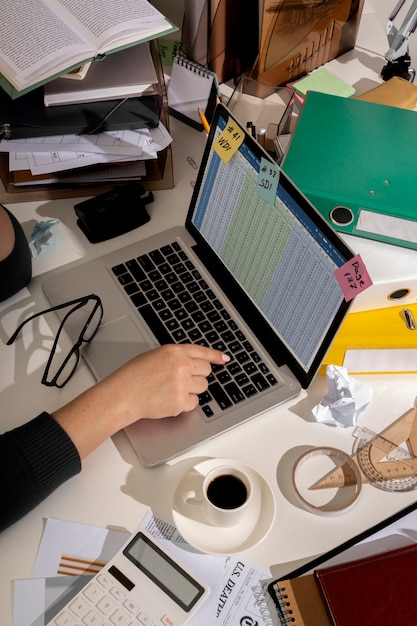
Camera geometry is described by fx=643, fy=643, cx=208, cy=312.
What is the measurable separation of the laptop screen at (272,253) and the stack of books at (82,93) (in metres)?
0.22

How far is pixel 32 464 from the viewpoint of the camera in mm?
938

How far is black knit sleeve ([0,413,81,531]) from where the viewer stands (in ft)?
3.00

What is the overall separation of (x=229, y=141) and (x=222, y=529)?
60 centimetres

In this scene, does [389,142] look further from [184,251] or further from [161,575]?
[161,575]

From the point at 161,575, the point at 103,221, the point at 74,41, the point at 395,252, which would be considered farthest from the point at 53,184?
the point at 161,575

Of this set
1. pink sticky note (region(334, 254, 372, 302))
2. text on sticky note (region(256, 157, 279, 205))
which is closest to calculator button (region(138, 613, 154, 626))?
pink sticky note (region(334, 254, 372, 302))

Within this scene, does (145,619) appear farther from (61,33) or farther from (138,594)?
(61,33)

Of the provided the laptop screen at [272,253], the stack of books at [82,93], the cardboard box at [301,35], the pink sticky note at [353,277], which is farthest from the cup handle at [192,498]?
the cardboard box at [301,35]

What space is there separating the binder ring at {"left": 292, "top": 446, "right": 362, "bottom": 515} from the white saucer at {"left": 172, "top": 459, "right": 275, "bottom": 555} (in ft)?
0.19

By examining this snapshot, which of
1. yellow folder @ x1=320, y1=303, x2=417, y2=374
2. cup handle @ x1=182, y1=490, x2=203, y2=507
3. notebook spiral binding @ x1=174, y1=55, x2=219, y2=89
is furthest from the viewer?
notebook spiral binding @ x1=174, y1=55, x2=219, y2=89

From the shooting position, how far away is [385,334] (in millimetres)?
1081

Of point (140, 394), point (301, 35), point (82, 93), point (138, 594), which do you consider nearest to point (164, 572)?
point (138, 594)

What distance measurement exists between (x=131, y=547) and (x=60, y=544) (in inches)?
4.5

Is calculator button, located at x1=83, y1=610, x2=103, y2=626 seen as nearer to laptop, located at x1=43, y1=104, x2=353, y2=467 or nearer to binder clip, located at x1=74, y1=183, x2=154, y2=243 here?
laptop, located at x1=43, y1=104, x2=353, y2=467
